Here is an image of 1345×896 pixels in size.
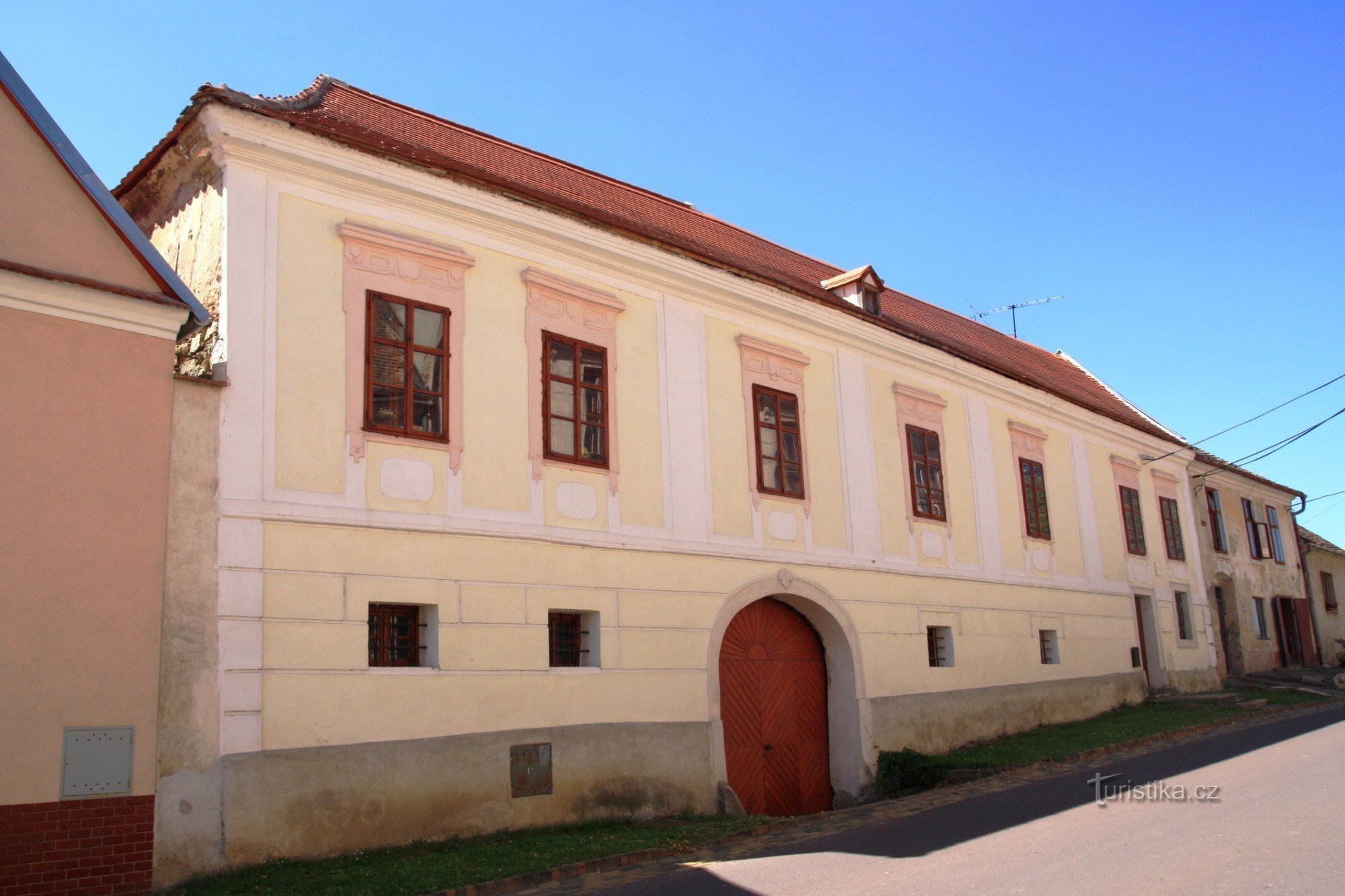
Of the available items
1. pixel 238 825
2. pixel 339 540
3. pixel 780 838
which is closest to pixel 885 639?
pixel 780 838

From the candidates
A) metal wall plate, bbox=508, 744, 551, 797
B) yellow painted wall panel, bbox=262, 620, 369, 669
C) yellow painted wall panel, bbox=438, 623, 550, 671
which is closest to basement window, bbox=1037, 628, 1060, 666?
yellow painted wall panel, bbox=438, 623, 550, 671

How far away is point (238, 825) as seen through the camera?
9.28 metres

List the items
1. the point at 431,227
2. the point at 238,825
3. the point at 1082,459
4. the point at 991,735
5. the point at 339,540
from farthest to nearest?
1. the point at 1082,459
2. the point at 991,735
3. the point at 431,227
4. the point at 339,540
5. the point at 238,825

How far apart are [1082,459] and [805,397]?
934 cm

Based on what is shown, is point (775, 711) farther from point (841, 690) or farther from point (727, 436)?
point (727, 436)

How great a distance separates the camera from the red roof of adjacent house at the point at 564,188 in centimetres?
1148

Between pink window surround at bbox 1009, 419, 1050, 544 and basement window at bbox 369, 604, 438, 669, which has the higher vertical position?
pink window surround at bbox 1009, 419, 1050, 544

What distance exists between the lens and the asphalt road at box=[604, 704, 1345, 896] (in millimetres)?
7574

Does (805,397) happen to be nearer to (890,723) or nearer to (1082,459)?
(890,723)

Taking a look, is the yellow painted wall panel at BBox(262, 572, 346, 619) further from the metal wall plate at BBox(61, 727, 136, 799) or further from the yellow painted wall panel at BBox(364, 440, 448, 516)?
the metal wall plate at BBox(61, 727, 136, 799)

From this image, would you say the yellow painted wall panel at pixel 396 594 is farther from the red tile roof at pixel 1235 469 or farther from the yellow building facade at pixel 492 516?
the red tile roof at pixel 1235 469

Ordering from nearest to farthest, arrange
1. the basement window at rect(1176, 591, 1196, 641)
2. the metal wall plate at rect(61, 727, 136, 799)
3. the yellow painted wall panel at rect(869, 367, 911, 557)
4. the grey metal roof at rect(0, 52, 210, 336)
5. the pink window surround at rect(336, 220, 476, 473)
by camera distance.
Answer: the metal wall plate at rect(61, 727, 136, 799), the grey metal roof at rect(0, 52, 210, 336), the pink window surround at rect(336, 220, 476, 473), the yellow painted wall panel at rect(869, 367, 911, 557), the basement window at rect(1176, 591, 1196, 641)

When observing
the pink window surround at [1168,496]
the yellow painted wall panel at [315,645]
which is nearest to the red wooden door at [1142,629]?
the pink window surround at [1168,496]

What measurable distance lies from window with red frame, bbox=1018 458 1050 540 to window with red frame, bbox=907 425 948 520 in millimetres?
2749
